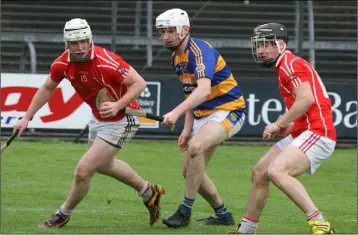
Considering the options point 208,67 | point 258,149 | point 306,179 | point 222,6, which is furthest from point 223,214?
point 222,6

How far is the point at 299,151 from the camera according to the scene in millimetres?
9094

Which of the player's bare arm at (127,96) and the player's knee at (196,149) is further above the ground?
the player's bare arm at (127,96)

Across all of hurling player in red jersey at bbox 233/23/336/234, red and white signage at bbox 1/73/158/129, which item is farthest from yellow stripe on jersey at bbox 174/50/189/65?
red and white signage at bbox 1/73/158/129

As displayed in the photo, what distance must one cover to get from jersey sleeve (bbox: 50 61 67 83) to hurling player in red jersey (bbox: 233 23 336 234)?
1.86m

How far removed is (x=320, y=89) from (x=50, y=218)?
9.41ft

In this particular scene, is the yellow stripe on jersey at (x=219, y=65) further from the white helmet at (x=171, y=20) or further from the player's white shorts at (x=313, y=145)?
the player's white shorts at (x=313, y=145)

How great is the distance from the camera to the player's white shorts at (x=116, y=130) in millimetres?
10148

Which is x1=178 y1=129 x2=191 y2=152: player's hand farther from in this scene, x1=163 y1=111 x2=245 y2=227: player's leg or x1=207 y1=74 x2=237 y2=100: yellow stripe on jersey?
x1=207 y1=74 x2=237 y2=100: yellow stripe on jersey

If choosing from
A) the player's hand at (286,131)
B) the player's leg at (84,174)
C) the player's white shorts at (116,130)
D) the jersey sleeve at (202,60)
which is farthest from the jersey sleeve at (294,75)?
the player's leg at (84,174)

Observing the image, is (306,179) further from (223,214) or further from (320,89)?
(320,89)

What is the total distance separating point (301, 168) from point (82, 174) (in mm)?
2129

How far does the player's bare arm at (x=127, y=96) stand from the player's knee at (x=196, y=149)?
0.75m

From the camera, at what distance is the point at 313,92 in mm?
9195

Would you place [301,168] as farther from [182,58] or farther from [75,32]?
[75,32]
